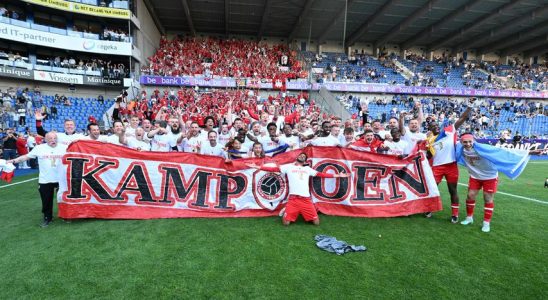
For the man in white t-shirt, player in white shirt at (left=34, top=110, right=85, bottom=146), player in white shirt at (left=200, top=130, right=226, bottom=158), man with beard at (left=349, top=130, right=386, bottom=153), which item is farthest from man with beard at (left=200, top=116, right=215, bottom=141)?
man with beard at (left=349, top=130, right=386, bottom=153)

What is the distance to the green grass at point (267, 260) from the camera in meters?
3.45

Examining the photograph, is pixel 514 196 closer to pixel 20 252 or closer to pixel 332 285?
pixel 332 285

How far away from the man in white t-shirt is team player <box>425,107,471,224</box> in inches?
299

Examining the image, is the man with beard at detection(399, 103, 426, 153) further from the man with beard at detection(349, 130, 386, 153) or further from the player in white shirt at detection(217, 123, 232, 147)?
the player in white shirt at detection(217, 123, 232, 147)

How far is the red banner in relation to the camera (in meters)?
5.85

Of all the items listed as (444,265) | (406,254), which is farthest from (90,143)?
(444,265)

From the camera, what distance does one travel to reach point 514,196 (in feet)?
27.9

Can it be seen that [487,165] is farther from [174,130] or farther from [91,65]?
[91,65]

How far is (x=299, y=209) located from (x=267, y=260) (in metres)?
1.68

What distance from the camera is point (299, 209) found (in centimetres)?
568

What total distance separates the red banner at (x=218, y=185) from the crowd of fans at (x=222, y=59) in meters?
23.2

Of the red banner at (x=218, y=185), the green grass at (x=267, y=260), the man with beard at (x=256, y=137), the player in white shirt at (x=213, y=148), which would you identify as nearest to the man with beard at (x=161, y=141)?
the player in white shirt at (x=213, y=148)

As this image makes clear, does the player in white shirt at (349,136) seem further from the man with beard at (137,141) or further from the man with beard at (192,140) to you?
the man with beard at (137,141)

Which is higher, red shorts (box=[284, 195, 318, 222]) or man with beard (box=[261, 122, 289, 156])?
man with beard (box=[261, 122, 289, 156])
